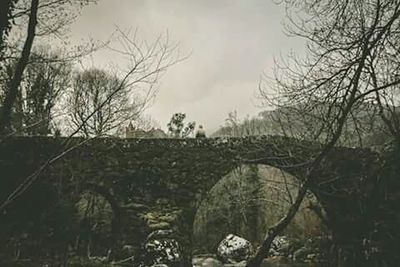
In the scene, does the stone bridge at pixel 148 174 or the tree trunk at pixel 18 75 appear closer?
the tree trunk at pixel 18 75

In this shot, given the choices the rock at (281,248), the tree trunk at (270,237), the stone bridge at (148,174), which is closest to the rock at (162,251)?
the stone bridge at (148,174)

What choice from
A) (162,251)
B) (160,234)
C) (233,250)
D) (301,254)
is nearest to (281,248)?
(301,254)

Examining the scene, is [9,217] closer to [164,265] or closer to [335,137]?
[164,265]

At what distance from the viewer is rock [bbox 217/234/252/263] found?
1773 centimetres

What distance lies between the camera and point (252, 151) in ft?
42.3

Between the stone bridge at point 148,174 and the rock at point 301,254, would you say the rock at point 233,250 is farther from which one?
the stone bridge at point 148,174

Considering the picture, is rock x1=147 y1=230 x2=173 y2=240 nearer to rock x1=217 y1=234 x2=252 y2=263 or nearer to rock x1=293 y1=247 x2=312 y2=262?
rock x1=217 y1=234 x2=252 y2=263

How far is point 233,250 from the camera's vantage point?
1802 cm

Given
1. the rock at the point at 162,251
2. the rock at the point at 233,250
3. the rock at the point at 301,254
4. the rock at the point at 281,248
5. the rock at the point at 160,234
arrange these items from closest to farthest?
the rock at the point at 162,251 < the rock at the point at 160,234 < the rock at the point at 301,254 < the rock at the point at 233,250 < the rock at the point at 281,248

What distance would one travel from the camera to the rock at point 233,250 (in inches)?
698

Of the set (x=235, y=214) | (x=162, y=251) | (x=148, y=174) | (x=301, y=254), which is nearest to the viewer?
(x=162, y=251)

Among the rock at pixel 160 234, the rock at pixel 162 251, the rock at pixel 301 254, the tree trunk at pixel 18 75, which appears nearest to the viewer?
the tree trunk at pixel 18 75

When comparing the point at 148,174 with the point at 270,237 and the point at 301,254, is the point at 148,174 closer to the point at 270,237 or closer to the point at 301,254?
the point at 301,254

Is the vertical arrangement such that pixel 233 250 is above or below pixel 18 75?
below
